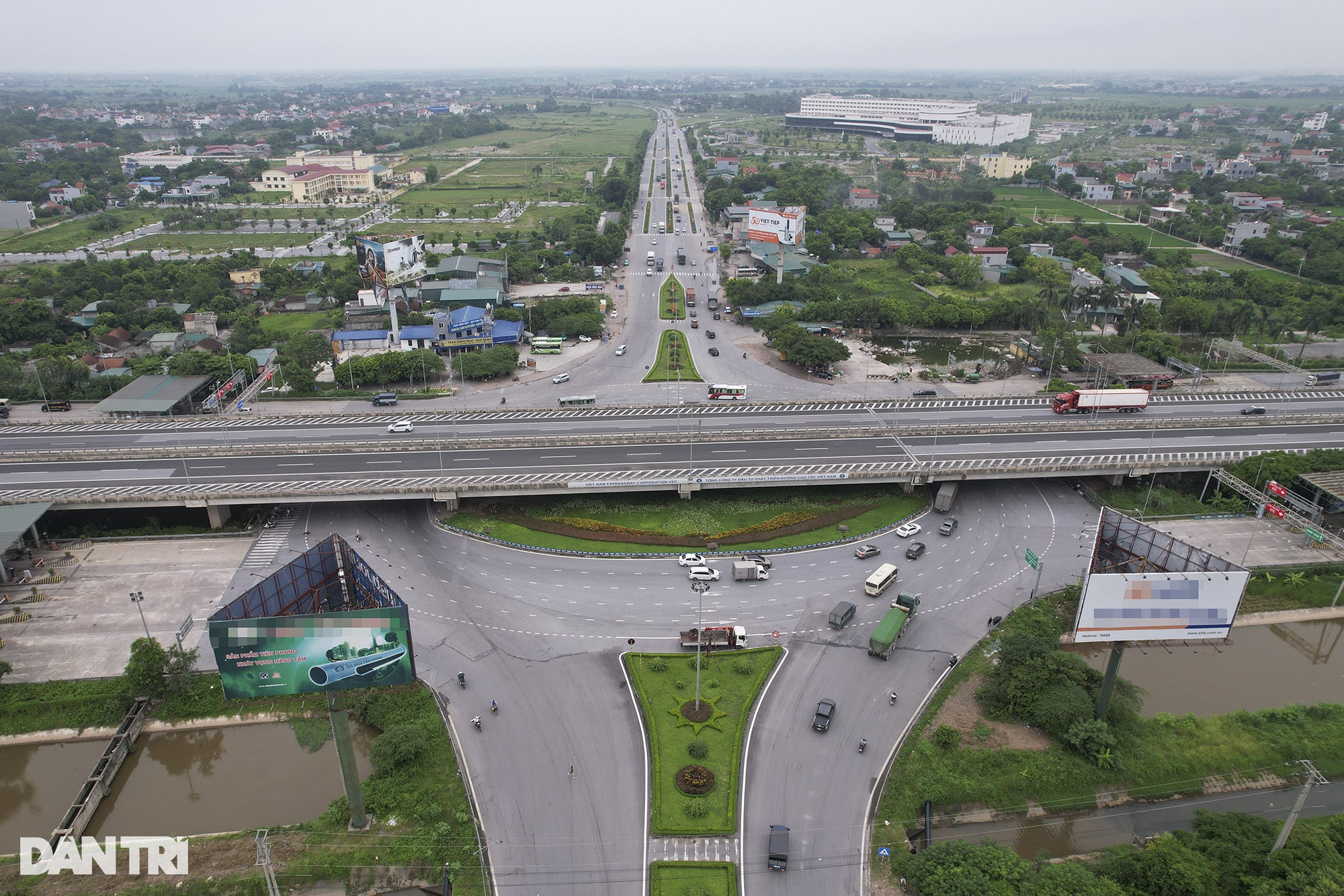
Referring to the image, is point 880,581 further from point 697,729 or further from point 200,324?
point 200,324

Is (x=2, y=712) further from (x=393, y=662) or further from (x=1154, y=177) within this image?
(x=1154, y=177)

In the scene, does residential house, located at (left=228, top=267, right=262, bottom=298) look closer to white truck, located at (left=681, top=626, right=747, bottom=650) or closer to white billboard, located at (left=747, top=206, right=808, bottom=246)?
white billboard, located at (left=747, top=206, right=808, bottom=246)

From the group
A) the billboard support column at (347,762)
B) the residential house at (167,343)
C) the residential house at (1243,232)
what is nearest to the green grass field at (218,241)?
the residential house at (167,343)

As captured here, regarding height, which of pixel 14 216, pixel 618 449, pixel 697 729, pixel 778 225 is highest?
pixel 14 216

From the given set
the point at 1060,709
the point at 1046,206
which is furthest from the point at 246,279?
the point at 1046,206

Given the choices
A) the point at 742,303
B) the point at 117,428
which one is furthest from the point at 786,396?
the point at 117,428

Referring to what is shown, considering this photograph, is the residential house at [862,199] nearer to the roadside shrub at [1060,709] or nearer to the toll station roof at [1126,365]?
the toll station roof at [1126,365]

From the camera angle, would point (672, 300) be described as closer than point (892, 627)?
No
